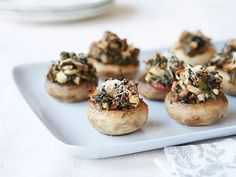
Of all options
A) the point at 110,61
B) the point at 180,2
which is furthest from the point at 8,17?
the point at 180,2

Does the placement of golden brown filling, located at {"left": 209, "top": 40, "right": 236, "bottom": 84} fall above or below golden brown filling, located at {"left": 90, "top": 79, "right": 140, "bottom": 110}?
below

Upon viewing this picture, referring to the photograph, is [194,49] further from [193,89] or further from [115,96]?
[115,96]

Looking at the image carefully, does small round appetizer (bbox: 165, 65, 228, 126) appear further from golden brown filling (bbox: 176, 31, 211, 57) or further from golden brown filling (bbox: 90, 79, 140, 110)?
golden brown filling (bbox: 176, 31, 211, 57)

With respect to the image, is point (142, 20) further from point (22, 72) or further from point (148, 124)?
point (148, 124)

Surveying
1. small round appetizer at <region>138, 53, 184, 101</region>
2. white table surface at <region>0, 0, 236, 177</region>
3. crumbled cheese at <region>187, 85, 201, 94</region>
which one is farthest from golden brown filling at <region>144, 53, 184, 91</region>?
white table surface at <region>0, 0, 236, 177</region>

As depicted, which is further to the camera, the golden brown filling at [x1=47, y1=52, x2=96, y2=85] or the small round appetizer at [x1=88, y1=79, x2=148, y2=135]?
the golden brown filling at [x1=47, y1=52, x2=96, y2=85]

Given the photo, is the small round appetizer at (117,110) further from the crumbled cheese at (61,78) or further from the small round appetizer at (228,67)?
the small round appetizer at (228,67)

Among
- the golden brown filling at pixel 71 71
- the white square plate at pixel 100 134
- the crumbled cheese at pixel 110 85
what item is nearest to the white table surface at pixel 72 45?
the white square plate at pixel 100 134
